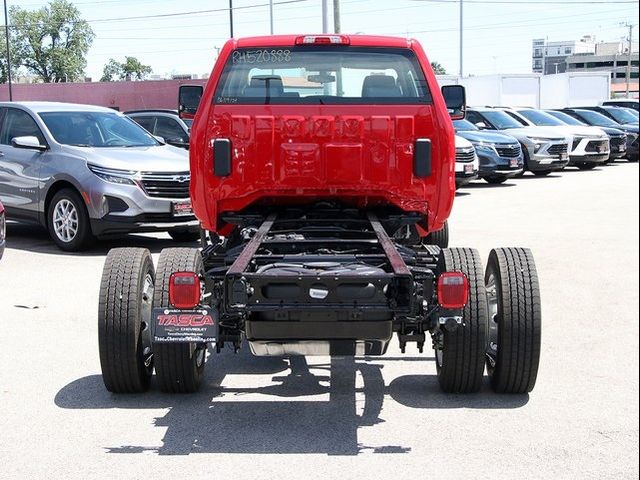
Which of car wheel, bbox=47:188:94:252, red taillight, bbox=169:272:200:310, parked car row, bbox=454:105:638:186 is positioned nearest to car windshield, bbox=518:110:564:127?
parked car row, bbox=454:105:638:186

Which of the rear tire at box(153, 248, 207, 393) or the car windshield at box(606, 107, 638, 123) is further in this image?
the car windshield at box(606, 107, 638, 123)

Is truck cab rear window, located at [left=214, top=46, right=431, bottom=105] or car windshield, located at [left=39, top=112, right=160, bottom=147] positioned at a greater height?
truck cab rear window, located at [left=214, top=46, right=431, bottom=105]

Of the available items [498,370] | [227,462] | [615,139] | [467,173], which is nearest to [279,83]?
[498,370]

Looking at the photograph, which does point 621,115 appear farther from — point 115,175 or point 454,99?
point 454,99

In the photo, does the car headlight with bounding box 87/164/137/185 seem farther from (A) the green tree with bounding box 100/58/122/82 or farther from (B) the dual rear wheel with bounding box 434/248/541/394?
(A) the green tree with bounding box 100/58/122/82

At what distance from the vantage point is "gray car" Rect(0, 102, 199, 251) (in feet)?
37.2

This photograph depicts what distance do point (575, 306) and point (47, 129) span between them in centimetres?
698

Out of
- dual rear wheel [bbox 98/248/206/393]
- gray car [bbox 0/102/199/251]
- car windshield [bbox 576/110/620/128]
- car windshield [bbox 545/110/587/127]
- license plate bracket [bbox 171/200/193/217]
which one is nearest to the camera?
dual rear wheel [bbox 98/248/206/393]

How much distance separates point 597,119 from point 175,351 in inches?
1031

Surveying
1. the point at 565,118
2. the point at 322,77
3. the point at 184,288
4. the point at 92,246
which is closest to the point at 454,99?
the point at 322,77

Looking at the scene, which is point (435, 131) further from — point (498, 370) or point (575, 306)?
point (575, 306)

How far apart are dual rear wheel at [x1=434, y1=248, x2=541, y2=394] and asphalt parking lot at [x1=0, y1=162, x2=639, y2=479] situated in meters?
0.14

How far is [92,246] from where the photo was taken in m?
12.0

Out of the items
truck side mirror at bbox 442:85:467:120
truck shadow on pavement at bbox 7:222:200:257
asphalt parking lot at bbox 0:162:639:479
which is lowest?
asphalt parking lot at bbox 0:162:639:479
